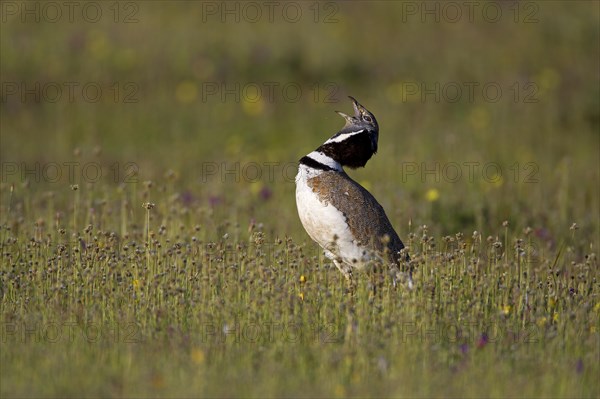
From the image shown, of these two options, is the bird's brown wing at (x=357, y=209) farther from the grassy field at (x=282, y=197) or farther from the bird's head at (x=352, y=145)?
the grassy field at (x=282, y=197)

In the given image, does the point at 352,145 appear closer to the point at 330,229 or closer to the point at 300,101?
the point at 330,229

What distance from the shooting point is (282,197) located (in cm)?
1171

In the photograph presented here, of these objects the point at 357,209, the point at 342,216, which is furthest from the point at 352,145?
the point at 342,216

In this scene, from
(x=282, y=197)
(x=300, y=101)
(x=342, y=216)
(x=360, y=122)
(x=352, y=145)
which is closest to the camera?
(x=342, y=216)

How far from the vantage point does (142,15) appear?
18.0 m

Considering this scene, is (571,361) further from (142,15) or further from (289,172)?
(142,15)

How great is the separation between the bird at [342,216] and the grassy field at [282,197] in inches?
9.4

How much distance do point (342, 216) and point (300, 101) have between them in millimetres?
8585

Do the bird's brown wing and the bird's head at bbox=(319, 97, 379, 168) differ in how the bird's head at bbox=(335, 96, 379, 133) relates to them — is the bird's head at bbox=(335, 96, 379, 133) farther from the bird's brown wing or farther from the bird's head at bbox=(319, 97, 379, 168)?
the bird's brown wing

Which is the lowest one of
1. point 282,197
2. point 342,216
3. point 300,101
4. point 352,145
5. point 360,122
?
point 282,197

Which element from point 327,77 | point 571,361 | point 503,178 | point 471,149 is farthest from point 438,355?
point 327,77

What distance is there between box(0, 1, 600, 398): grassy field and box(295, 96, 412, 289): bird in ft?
0.79

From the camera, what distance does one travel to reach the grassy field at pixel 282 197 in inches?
237

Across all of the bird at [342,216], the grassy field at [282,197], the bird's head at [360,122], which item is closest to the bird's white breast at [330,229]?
the bird at [342,216]
